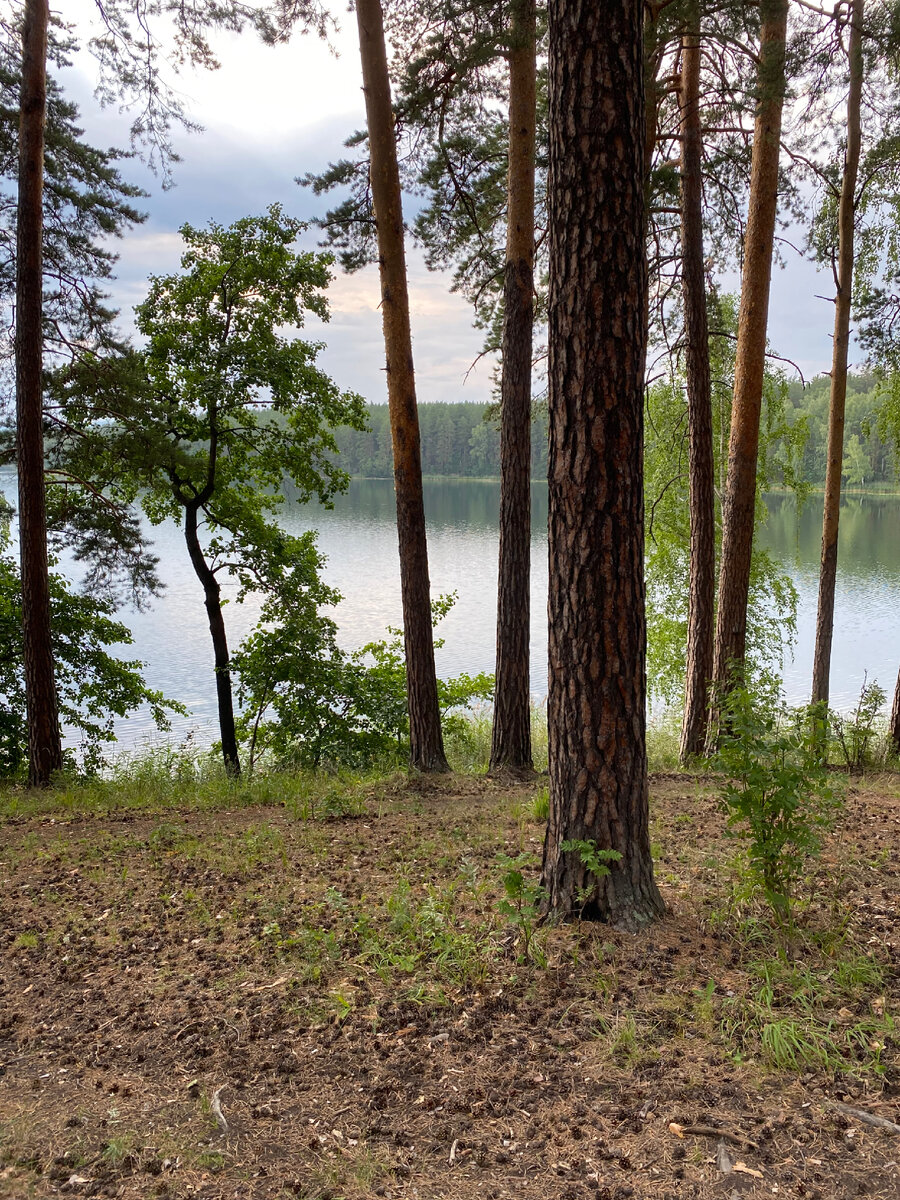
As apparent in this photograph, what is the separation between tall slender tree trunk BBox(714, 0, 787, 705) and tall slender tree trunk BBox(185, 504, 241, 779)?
6283 mm

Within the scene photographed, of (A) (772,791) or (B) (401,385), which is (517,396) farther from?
(A) (772,791)

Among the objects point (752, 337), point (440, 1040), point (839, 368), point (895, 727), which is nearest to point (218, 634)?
point (752, 337)

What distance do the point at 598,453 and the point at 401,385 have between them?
426 cm

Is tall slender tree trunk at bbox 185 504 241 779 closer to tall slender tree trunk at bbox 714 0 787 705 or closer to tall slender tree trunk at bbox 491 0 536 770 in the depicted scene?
tall slender tree trunk at bbox 491 0 536 770

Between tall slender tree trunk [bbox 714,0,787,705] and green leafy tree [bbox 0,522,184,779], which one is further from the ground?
tall slender tree trunk [bbox 714,0,787,705]

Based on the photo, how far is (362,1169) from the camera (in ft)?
7.74

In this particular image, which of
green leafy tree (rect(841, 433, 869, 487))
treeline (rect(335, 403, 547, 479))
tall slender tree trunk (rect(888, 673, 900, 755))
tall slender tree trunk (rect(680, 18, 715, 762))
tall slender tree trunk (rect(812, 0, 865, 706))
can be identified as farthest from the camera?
treeline (rect(335, 403, 547, 479))

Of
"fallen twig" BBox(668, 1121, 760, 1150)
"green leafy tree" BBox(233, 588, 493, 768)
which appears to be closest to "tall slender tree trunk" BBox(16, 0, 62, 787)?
"green leafy tree" BBox(233, 588, 493, 768)

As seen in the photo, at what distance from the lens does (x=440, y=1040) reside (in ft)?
9.61

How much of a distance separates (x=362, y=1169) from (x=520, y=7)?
6.91 m

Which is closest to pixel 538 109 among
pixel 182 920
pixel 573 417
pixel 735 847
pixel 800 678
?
pixel 573 417

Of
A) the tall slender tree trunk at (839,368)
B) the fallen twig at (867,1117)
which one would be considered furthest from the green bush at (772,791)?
the tall slender tree trunk at (839,368)

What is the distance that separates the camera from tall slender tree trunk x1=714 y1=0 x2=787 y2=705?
6797 millimetres

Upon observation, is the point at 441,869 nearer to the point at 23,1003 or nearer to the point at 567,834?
the point at 567,834
